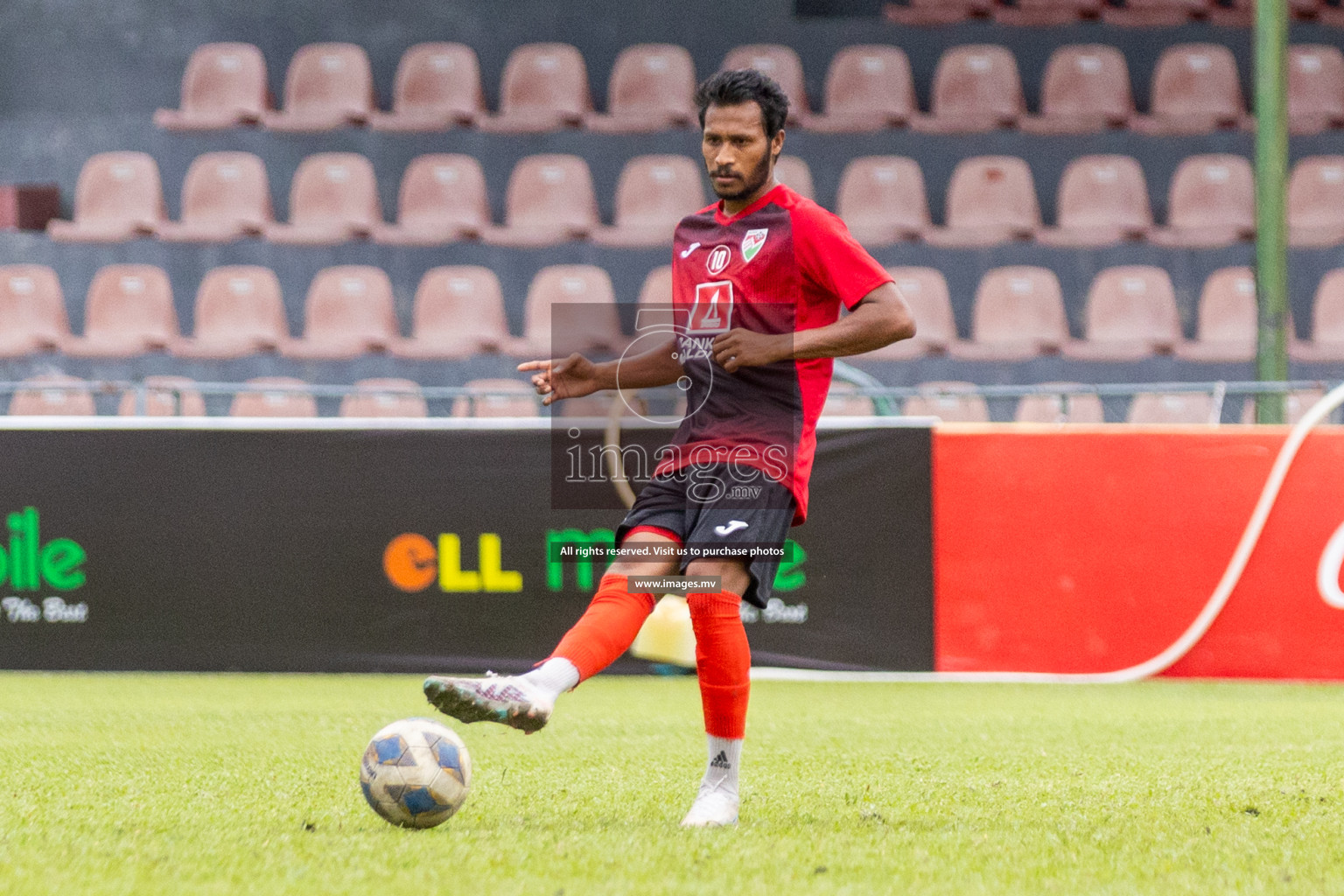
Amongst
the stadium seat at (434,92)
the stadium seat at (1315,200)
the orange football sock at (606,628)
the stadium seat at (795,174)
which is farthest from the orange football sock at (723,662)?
the stadium seat at (1315,200)

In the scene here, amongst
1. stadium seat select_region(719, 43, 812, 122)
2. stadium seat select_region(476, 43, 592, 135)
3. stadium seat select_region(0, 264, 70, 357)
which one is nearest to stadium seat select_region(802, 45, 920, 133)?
stadium seat select_region(719, 43, 812, 122)

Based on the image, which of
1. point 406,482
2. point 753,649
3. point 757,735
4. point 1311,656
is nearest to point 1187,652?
point 1311,656

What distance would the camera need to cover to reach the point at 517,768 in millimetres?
4504

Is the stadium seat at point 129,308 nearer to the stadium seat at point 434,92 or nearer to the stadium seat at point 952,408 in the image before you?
the stadium seat at point 434,92

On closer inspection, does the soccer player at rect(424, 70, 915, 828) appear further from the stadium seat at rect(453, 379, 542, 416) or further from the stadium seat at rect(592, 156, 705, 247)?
the stadium seat at rect(592, 156, 705, 247)

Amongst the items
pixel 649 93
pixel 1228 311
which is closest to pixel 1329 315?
pixel 1228 311

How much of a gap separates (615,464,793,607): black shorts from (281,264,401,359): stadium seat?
7251mm

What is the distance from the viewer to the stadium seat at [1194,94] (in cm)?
1184

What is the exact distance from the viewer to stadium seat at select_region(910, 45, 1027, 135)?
11.8 metres

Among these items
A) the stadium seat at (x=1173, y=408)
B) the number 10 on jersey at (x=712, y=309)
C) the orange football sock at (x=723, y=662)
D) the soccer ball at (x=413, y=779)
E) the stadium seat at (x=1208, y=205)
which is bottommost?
the soccer ball at (x=413, y=779)

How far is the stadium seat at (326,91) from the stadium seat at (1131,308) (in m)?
5.69

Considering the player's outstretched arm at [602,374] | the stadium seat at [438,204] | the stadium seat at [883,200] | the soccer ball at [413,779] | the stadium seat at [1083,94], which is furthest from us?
the stadium seat at [1083,94]

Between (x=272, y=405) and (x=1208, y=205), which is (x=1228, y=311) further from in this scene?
(x=272, y=405)

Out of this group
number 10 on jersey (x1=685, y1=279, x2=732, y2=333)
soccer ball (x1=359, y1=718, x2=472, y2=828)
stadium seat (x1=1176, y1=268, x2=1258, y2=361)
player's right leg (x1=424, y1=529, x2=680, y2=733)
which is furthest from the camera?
stadium seat (x1=1176, y1=268, x2=1258, y2=361)
